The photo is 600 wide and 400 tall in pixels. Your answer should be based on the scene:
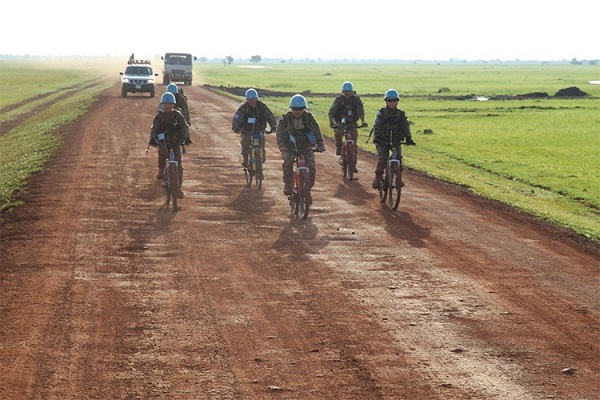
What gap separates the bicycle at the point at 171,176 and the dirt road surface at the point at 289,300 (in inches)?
18.5

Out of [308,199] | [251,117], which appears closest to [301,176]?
[308,199]

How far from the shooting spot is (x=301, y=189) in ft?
50.5

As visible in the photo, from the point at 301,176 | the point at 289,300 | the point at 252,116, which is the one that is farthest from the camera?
the point at 252,116

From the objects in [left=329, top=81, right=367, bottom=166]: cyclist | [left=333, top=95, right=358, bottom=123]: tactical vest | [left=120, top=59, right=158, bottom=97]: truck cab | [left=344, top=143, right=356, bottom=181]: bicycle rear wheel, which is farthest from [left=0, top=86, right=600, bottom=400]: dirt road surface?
[left=120, top=59, right=158, bottom=97]: truck cab

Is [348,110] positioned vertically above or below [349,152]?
above

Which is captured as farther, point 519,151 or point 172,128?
point 519,151

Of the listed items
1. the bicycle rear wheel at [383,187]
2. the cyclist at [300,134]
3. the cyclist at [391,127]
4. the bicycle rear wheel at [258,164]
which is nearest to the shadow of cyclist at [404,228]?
the bicycle rear wheel at [383,187]

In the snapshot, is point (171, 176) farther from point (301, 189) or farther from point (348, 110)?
point (348, 110)

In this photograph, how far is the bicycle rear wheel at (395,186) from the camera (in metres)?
16.4

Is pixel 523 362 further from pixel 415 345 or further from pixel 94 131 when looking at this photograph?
pixel 94 131

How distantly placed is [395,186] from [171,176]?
4.12 m

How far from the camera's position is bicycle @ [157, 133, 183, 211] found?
53.3 feet

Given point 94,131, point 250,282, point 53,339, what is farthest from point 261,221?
point 94,131

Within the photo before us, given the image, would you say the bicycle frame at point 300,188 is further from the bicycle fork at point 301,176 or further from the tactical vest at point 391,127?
the tactical vest at point 391,127
